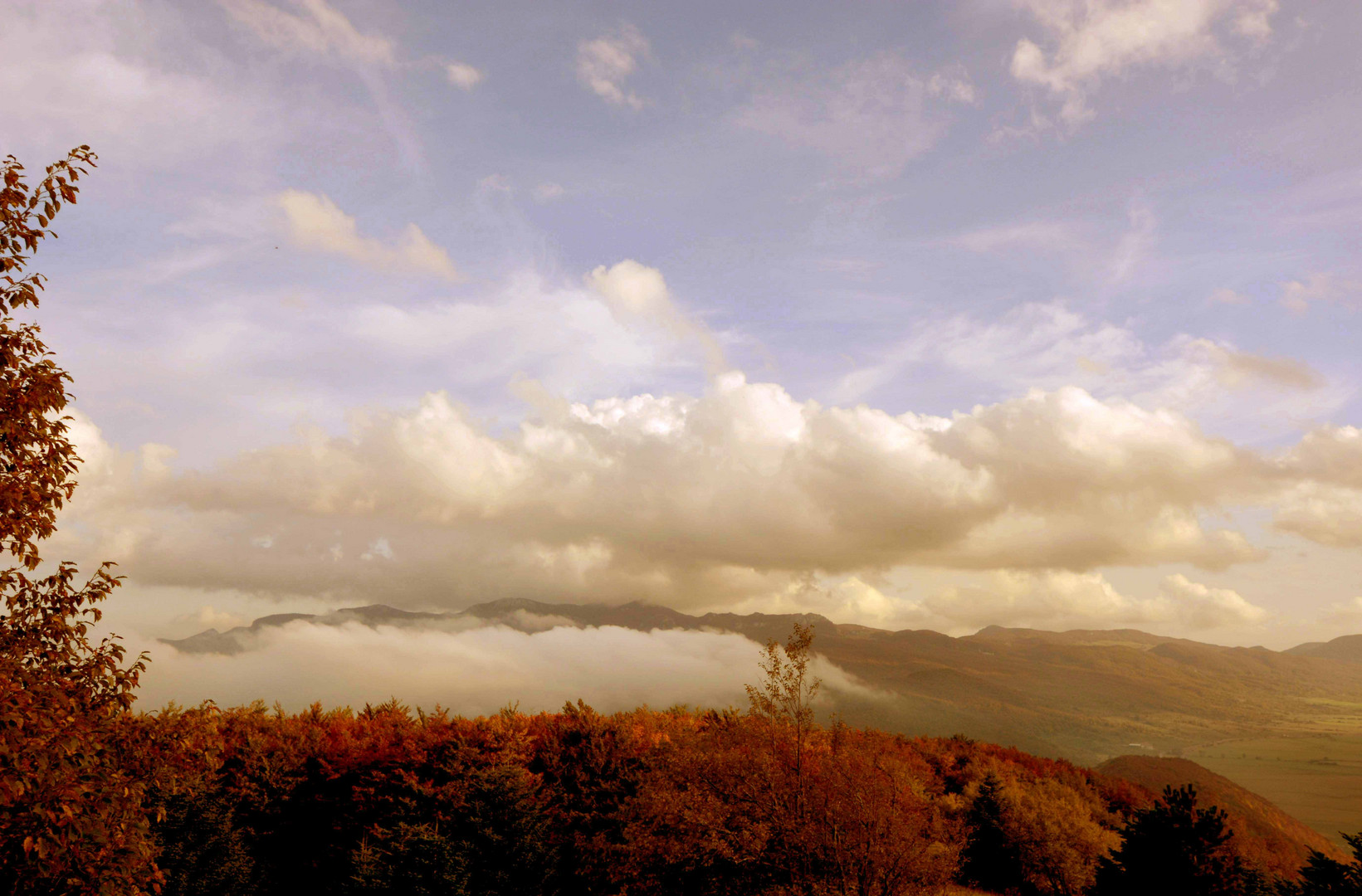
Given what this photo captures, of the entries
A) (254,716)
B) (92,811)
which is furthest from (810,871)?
(254,716)

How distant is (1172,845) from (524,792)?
2174 centimetres

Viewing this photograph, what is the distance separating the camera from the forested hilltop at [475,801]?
9375 mm

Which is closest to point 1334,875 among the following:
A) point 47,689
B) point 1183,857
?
point 1183,857

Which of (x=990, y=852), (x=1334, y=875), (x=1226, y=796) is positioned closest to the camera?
(x=1334, y=875)

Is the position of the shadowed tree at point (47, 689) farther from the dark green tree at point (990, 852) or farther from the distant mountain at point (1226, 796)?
the distant mountain at point (1226, 796)

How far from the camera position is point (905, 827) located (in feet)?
70.7

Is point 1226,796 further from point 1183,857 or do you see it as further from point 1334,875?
point 1334,875

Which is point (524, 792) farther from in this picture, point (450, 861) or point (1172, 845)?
point (1172, 845)

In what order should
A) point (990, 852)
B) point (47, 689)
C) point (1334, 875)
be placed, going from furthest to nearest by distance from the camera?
point (990, 852) < point (1334, 875) < point (47, 689)

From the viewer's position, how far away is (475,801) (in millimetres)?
28609

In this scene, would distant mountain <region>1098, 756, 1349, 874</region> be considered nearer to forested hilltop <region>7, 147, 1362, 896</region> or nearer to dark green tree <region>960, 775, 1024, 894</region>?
dark green tree <region>960, 775, 1024, 894</region>

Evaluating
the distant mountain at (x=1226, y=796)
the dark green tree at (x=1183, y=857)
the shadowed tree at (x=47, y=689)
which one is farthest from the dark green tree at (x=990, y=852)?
the distant mountain at (x=1226, y=796)

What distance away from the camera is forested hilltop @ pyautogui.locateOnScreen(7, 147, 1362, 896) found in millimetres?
9375

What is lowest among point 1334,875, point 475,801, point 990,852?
point 990,852
